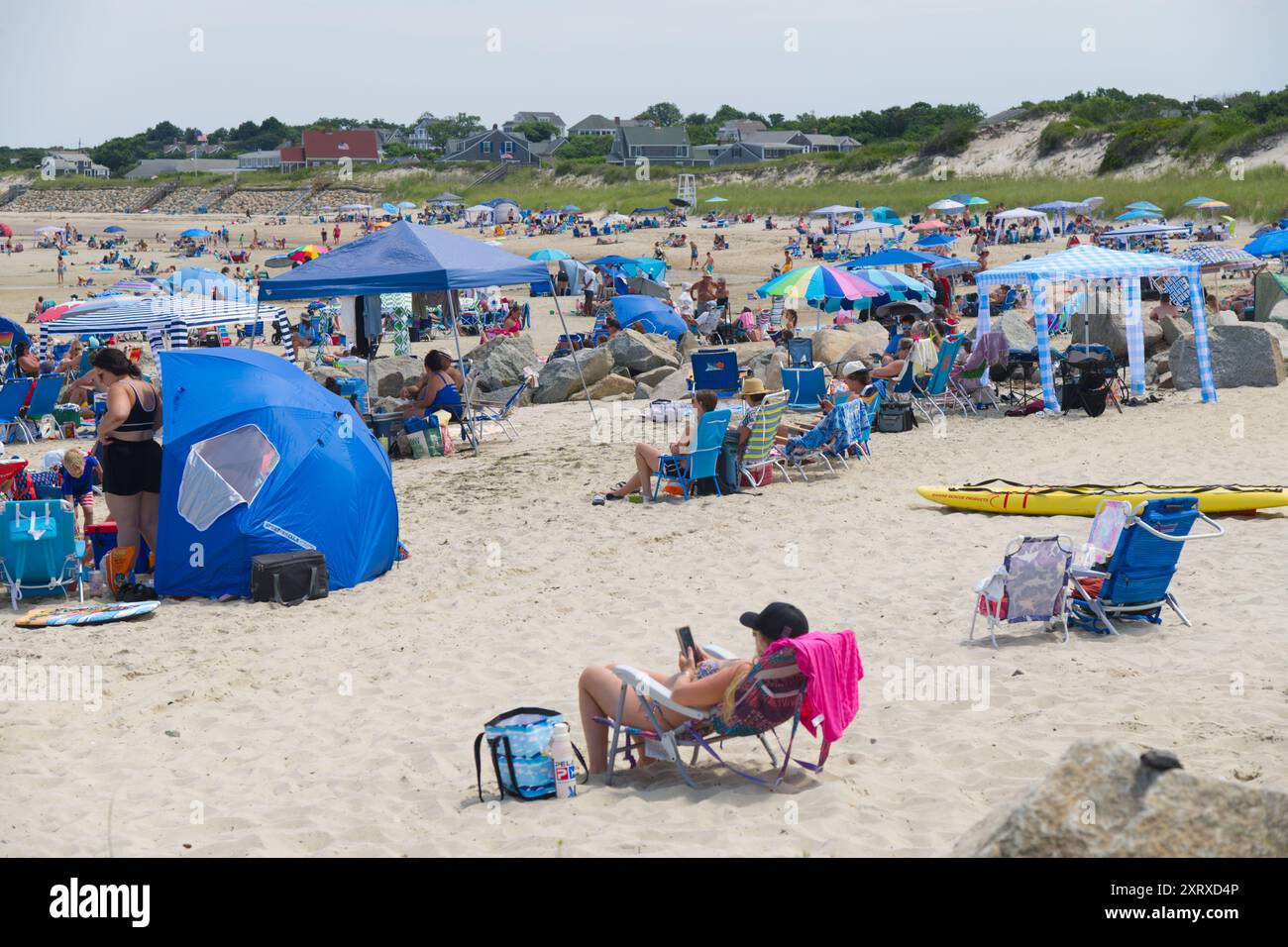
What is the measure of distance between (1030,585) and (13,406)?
12.4 meters

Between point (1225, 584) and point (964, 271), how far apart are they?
2313 centimetres

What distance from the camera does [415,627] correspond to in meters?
7.38

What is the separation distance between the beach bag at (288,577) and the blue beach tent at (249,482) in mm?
163

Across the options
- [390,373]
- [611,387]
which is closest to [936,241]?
[611,387]

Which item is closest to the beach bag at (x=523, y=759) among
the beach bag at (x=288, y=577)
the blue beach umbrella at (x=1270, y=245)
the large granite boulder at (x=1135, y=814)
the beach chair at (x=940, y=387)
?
the large granite boulder at (x=1135, y=814)

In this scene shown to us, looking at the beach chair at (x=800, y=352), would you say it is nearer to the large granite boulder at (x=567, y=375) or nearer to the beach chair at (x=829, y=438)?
the large granite boulder at (x=567, y=375)

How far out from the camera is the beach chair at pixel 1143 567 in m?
6.38

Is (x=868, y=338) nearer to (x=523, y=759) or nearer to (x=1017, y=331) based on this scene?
(x=1017, y=331)

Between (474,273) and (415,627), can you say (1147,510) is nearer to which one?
(415,627)

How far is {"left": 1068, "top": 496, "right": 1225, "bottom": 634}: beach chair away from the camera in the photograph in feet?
20.9

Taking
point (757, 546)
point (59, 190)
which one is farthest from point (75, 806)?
point (59, 190)

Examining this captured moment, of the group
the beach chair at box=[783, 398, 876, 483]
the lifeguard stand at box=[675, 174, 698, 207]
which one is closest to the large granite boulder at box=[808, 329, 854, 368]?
the beach chair at box=[783, 398, 876, 483]

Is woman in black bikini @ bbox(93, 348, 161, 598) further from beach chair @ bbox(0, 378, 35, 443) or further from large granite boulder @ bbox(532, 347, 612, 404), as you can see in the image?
large granite boulder @ bbox(532, 347, 612, 404)

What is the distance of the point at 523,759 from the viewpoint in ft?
15.8
